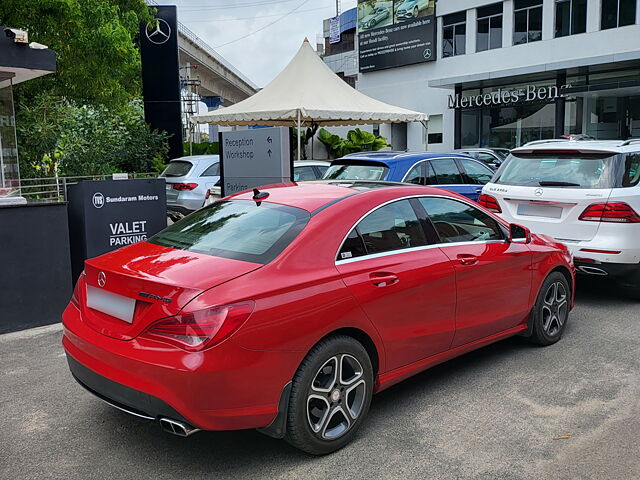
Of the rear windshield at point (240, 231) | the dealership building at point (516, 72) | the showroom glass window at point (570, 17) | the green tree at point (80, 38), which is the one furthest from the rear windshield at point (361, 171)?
the showroom glass window at point (570, 17)

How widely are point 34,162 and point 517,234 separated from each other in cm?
1156

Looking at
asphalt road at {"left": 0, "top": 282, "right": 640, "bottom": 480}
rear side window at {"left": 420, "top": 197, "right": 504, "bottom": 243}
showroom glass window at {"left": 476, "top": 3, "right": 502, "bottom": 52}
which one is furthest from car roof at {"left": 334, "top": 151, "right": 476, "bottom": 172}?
showroom glass window at {"left": 476, "top": 3, "right": 502, "bottom": 52}

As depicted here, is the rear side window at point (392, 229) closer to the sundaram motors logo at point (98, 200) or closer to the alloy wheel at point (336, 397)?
the alloy wheel at point (336, 397)

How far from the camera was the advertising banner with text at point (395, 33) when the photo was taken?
3089cm

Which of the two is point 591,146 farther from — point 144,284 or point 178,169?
point 178,169

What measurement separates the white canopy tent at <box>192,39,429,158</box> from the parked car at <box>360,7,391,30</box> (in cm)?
1573

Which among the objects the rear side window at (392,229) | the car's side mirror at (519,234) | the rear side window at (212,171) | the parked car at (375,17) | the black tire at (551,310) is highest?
the parked car at (375,17)

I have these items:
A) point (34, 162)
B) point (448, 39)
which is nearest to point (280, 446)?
point (34, 162)

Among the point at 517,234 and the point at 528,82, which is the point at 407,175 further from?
the point at 528,82

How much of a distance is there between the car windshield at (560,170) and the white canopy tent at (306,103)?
885 centimetres

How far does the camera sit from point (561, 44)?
83.7 ft

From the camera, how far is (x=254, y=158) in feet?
26.2

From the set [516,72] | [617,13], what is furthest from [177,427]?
[617,13]

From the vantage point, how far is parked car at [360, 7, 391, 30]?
3294 cm
